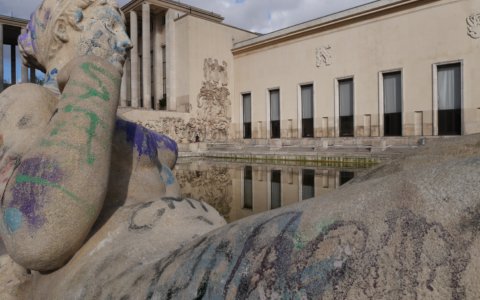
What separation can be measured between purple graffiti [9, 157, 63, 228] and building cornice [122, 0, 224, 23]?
986 inches

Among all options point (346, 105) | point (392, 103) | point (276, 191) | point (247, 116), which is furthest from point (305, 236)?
point (247, 116)

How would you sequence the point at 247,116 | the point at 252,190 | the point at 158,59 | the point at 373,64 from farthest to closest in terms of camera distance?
the point at 158,59
the point at 247,116
the point at 373,64
the point at 252,190

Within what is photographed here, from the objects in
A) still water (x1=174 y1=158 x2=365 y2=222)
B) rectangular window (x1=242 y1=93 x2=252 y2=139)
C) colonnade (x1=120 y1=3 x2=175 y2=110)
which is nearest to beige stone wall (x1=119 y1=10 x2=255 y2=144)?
colonnade (x1=120 y1=3 x2=175 y2=110)

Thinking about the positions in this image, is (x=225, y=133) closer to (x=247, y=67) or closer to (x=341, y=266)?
(x=247, y=67)

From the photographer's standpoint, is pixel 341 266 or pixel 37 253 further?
pixel 37 253

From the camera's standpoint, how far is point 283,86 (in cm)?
2162

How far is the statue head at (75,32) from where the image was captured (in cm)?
177

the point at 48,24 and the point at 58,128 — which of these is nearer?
the point at 58,128

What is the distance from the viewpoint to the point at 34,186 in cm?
117

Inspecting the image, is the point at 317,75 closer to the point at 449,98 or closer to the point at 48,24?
the point at 449,98

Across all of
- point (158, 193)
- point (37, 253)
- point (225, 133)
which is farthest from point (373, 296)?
point (225, 133)

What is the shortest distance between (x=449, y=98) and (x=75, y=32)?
17.5m

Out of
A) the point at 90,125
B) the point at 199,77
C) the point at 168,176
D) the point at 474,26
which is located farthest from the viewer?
the point at 199,77

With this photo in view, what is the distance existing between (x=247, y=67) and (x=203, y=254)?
924 inches
